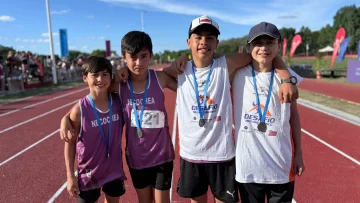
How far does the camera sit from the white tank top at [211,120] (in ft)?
7.06

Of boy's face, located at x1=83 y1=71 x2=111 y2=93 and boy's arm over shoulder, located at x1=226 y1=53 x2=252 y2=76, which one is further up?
boy's arm over shoulder, located at x1=226 y1=53 x2=252 y2=76

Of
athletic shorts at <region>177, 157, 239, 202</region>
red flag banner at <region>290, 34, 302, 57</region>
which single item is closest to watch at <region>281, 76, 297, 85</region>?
athletic shorts at <region>177, 157, 239, 202</region>

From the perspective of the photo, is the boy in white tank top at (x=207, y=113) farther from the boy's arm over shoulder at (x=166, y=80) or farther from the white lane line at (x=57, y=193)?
the white lane line at (x=57, y=193)

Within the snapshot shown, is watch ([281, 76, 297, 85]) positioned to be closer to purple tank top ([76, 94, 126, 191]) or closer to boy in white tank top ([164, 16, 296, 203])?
boy in white tank top ([164, 16, 296, 203])

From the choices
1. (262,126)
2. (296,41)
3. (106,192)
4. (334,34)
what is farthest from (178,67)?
(334,34)

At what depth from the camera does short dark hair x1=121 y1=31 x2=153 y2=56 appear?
2.24 meters

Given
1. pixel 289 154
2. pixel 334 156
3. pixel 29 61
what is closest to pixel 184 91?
pixel 289 154

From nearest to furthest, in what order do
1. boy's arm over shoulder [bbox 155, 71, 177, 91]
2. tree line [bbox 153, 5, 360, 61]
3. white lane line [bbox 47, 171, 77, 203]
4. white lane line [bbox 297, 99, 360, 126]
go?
boy's arm over shoulder [bbox 155, 71, 177, 91]
white lane line [bbox 47, 171, 77, 203]
white lane line [bbox 297, 99, 360, 126]
tree line [bbox 153, 5, 360, 61]

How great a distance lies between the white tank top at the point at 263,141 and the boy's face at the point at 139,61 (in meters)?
0.84

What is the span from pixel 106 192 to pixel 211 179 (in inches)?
36.3

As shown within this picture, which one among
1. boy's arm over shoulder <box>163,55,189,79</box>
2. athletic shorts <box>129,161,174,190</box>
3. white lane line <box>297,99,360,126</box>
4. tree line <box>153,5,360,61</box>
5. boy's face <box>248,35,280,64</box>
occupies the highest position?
tree line <box>153,5,360,61</box>

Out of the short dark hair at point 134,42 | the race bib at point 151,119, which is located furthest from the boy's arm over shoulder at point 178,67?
the race bib at point 151,119

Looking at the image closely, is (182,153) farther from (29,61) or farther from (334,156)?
(29,61)

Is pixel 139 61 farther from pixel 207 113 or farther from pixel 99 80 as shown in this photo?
pixel 207 113
